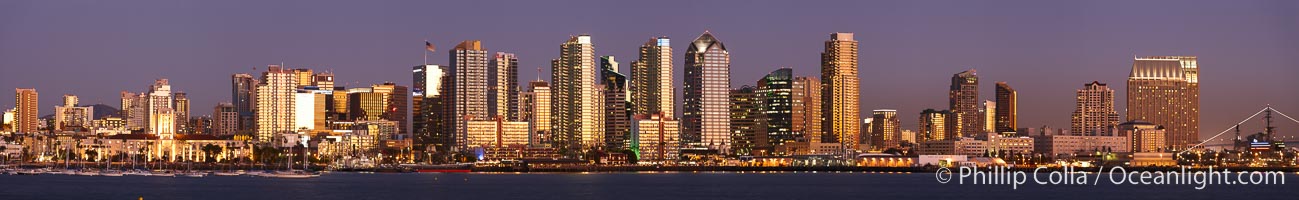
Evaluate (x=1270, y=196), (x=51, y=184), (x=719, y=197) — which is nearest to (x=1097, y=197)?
(x=1270, y=196)

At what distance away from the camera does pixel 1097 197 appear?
122438 millimetres

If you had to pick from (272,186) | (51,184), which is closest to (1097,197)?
(272,186)

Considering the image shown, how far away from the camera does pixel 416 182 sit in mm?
158750

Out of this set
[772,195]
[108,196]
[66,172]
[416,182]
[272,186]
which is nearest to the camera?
[108,196]

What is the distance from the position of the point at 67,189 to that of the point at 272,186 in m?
14.4

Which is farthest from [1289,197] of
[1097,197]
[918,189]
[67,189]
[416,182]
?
[67,189]

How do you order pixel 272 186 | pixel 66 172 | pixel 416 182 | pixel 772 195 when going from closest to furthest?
pixel 772 195, pixel 272 186, pixel 416 182, pixel 66 172

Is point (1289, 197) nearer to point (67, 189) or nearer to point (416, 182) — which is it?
point (416, 182)

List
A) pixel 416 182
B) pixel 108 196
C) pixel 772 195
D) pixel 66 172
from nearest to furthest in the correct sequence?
1. pixel 108 196
2. pixel 772 195
3. pixel 416 182
4. pixel 66 172

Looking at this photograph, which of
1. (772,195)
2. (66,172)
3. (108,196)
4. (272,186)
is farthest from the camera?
(66,172)

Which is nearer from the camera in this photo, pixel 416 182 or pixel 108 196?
pixel 108 196

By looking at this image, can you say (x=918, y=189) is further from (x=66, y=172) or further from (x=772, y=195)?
(x=66, y=172)

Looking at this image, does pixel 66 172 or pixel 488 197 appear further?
pixel 66 172

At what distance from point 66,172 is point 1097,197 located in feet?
298
